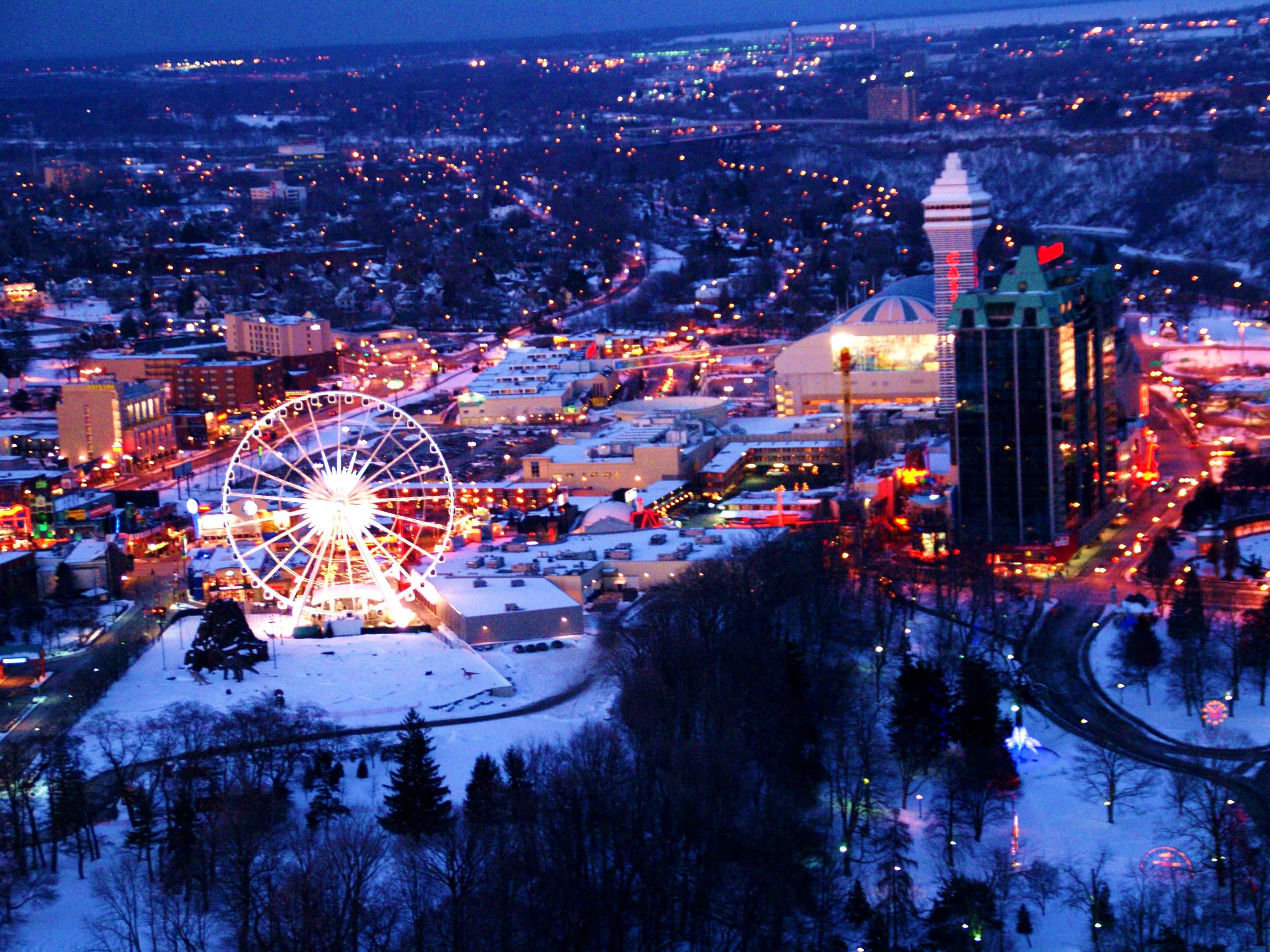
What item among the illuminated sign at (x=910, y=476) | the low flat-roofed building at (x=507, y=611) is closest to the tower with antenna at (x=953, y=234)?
the illuminated sign at (x=910, y=476)

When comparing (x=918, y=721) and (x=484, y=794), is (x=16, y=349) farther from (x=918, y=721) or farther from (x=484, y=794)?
(x=484, y=794)

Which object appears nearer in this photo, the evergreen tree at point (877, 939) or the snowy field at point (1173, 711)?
the evergreen tree at point (877, 939)

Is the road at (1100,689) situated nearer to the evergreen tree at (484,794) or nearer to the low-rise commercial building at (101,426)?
the evergreen tree at (484,794)

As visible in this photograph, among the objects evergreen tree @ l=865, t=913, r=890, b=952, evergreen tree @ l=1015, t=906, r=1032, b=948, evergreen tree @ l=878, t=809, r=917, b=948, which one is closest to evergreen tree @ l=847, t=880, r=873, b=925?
evergreen tree @ l=878, t=809, r=917, b=948

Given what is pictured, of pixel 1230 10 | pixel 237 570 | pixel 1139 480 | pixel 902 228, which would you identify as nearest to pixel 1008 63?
pixel 1230 10

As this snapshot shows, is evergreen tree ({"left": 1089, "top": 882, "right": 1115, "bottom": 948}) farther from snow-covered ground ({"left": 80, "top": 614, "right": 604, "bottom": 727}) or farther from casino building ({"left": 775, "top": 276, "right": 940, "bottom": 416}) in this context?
casino building ({"left": 775, "top": 276, "right": 940, "bottom": 416})

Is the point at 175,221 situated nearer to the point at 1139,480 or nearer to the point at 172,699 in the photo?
the point at 1139,480

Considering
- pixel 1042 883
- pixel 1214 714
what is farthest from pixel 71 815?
pixel 1214 714
